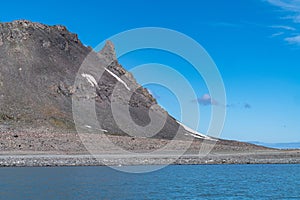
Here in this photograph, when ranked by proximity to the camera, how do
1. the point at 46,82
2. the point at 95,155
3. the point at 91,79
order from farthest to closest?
the point at 91,79 → the point at 46,82 → the point at 95,155

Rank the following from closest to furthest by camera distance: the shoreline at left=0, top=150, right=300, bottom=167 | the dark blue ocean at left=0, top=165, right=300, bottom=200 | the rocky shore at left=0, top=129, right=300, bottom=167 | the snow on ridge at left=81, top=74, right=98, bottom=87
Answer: the dark blue ocean at left=0, top=165, right=300, bottom=200 → the shoreline at left=0, top=150, right=300, bottom=167 → the rocky shore at left=0, top=129, right=300, bottom=167 → the snow on ridge at left=81, top=74, right=98, bottom=87

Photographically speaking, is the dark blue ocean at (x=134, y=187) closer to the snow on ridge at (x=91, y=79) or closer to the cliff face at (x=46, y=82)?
the cliff face at (x=46, y=82)

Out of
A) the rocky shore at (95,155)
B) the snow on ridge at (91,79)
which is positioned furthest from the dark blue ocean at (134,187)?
the snow on ridge at (91,79)

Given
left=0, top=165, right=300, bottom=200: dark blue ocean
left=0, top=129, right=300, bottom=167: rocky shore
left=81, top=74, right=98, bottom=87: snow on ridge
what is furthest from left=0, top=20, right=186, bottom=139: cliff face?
left=0, top=165, right=300, bottom=200: dark blue ocean

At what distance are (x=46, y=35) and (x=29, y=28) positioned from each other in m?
6.98

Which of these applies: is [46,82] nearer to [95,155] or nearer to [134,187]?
[95,155]

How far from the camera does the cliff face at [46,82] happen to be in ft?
483

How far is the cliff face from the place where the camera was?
14725 centimetres

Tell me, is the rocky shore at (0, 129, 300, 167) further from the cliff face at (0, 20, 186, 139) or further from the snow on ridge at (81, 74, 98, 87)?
the snow on ridge at (81, 74, 98, 87)

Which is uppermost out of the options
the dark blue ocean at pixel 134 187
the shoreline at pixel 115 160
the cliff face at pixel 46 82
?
the cliff face at pixel 46 82

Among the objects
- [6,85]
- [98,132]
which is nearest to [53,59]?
[6,85]

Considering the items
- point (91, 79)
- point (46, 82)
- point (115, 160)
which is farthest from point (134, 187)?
point (91, 79)

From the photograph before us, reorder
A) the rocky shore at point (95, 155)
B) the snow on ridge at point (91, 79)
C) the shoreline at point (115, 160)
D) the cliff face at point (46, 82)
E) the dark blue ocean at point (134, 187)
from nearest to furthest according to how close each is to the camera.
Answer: the dark blue ocean at point (134, 187) → the shoreline at point (115, 160) → the rocky shore at point (95, 155) → the cliff face at point (46, 82) → the snow on ridge at point (91, 79)

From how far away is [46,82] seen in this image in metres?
164
